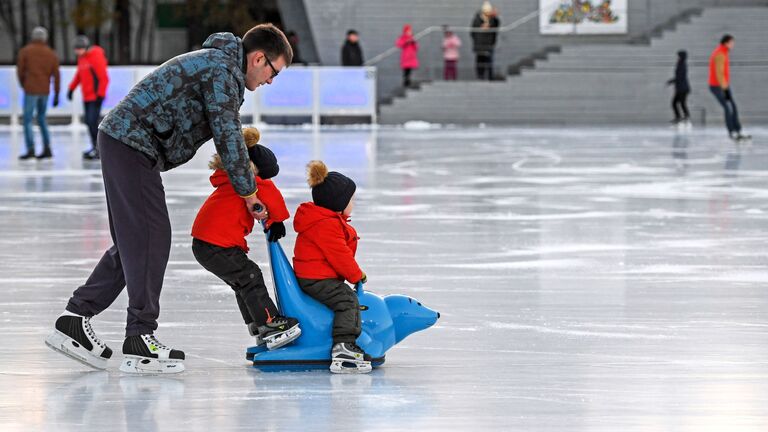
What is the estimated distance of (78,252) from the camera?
10070 mm

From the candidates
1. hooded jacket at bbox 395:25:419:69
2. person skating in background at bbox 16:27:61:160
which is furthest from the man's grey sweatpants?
hooded jacket at bbox 395:25:419:69

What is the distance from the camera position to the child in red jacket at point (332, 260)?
5.95 metres

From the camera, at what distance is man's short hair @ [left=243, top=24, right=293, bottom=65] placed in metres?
5.79

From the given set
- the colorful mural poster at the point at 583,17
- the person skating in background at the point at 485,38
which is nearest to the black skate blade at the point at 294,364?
the person skating in background at the point at 485,38

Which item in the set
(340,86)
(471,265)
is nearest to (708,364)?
(471,265)

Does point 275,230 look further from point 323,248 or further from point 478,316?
point 478,316

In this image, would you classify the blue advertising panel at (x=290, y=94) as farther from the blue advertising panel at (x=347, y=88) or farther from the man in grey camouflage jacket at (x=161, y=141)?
the man in grey camouflage jacket at (x=161, y=141)

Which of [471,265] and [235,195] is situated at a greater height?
[235,195]

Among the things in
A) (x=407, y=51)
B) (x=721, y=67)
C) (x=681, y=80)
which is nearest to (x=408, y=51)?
(x=407, y=51)

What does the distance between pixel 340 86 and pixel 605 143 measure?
30.4ft

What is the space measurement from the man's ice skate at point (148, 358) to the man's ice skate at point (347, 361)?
612 millimetres

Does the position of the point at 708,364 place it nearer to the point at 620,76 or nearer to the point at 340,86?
the point at 340,86

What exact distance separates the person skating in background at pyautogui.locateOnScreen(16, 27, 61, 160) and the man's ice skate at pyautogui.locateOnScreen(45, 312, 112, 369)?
15.6 m

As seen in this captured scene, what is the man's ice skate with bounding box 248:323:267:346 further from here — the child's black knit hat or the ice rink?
the child's black knit hat
